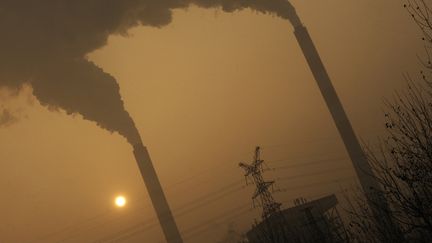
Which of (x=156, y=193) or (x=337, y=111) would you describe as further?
(x=337, y=111)

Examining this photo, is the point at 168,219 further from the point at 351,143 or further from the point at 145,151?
the point at 351,143

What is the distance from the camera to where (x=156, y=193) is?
37656 millimetres

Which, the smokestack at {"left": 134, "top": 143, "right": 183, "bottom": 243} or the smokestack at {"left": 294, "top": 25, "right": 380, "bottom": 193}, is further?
the smokestack at {"left": 294, "top": 25, "right": 380, "bottom": 193}

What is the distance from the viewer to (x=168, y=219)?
3816 centimetres

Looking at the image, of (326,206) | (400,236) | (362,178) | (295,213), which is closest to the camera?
(400,236)

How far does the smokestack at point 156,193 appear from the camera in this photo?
123 feet

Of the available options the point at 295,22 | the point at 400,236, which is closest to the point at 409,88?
the point at 400,236

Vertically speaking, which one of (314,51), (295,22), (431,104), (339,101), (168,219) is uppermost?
(295,22)

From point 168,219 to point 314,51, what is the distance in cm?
1697

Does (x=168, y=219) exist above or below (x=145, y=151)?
below

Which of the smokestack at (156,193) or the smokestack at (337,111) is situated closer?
the smokestack at (156,193)

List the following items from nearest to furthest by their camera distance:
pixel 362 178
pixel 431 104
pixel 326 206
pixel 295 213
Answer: pixel 431 104 → pixel 295 213 → pixel 326 206 → pixel 362 178

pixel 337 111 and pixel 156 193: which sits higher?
pixel 337 111

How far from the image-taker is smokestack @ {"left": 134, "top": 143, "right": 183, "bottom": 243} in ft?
123
